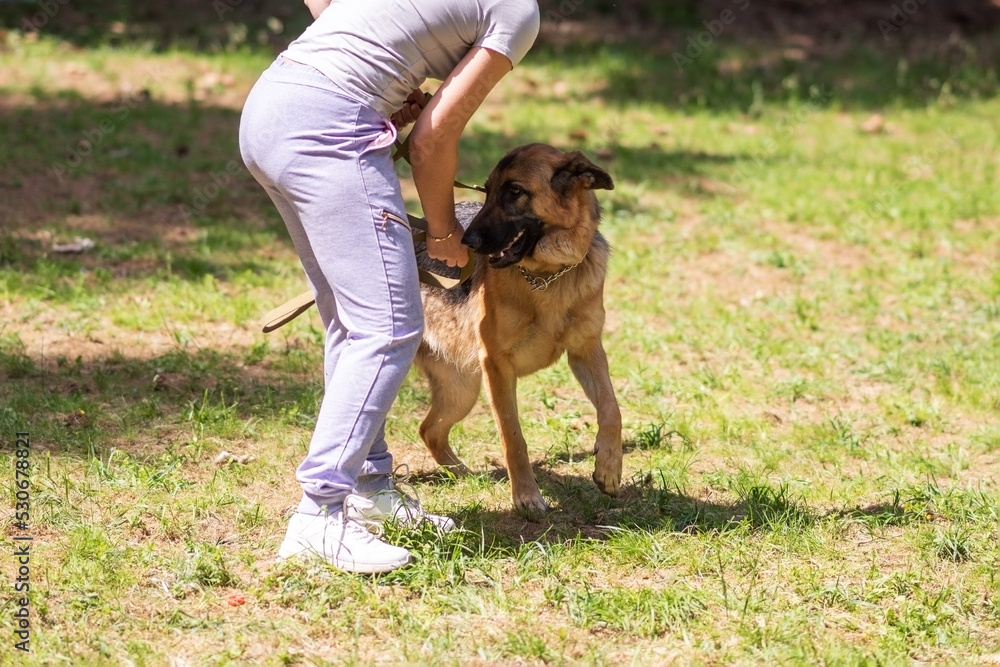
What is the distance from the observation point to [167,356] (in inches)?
240

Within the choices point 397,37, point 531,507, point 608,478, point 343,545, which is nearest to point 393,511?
point 343,545

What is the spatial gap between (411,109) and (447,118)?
0.53 metres

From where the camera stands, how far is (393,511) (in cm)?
411

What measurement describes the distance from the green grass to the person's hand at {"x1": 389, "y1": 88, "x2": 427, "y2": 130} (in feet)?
5.37

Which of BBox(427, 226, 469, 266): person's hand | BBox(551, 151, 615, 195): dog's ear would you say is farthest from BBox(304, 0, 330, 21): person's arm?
BBox(551, 151, 615, 195): dog's ear

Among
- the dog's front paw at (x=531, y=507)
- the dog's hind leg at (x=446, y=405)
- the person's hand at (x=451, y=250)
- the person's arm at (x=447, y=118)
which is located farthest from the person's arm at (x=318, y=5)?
the dog's front paw at (x=531, y=507)

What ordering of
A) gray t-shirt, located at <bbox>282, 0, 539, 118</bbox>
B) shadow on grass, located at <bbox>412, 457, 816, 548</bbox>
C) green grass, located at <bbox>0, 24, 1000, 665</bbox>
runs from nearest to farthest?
gray t-shirt, located at <bbox>282, 0, 539, 118</bbox>, green grass, located at <bbox>0, 24, 1000, 665</bbox>, shadow on grass, located at <bbox>412, 457, 816, 548</bbox>

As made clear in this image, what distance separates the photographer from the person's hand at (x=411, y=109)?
4.03 meters

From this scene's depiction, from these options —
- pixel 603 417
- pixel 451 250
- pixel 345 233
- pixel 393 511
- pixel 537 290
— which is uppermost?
pixel 345 233

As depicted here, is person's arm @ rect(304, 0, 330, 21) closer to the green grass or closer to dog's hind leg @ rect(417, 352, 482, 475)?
dog's hind leg @ rect(417, 352, 482, 475)

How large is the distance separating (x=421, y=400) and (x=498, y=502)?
131 centimetres

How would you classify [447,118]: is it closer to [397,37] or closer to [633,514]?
[397,37]

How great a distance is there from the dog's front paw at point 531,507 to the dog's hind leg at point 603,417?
0.27 metres

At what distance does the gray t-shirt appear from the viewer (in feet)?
11.4
